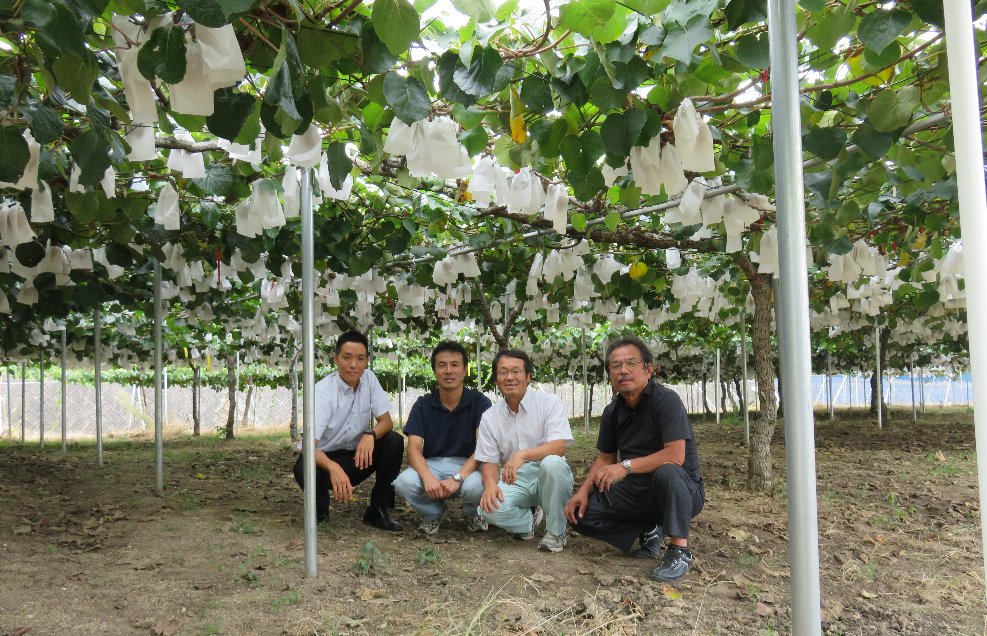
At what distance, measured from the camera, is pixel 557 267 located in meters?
4.85

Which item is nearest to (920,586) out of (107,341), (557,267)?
(557,267)

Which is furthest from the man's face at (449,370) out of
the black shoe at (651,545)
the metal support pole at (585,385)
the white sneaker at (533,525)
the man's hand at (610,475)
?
the metal support pole at (585,385)

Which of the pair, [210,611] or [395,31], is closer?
[395,31]

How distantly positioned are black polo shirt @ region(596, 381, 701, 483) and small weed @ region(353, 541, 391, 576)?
3.75 feet

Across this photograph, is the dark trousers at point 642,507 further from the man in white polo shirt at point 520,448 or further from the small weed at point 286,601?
the small weed at point 286,601

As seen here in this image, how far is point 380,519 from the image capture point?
13.2ft

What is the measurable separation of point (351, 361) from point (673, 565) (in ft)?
6.37

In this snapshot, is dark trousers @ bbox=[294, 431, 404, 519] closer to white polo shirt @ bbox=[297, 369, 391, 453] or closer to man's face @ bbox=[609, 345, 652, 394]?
white polo shirt @ bbox=[297, 369, 391, 453]

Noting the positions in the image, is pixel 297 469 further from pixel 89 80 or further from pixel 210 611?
pixel 89 80

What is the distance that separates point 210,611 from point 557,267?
3.04 metres

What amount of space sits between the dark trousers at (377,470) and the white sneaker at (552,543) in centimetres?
96

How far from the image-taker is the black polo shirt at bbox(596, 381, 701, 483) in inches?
123

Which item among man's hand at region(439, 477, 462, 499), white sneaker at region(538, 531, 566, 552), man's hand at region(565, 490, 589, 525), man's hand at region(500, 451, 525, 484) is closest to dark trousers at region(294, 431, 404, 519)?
man's hand at region(439, 477, 462, 499)

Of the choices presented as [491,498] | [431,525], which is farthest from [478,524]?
[491,498]
